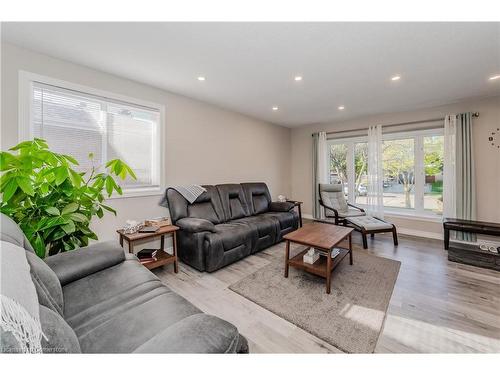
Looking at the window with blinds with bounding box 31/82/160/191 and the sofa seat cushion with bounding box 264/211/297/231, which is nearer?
the window with blinds with bounding box 31/82/160/191

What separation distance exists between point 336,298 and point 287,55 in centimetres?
244

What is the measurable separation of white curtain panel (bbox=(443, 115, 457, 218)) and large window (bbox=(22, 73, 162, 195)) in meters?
4.74

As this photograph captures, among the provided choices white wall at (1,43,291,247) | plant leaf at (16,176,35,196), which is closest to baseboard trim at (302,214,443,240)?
white wall at (1,43,291,247)

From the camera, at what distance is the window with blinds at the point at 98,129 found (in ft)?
7.10

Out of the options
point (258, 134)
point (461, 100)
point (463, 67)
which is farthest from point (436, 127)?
point (258, 134)

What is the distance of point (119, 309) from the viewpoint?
114 centimetres

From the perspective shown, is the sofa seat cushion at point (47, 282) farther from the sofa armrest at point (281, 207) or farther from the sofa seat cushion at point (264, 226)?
the sofa armrest at point (281, 207)

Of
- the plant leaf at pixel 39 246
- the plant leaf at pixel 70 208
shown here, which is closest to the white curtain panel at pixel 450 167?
the plant leaf at pixel 70 208

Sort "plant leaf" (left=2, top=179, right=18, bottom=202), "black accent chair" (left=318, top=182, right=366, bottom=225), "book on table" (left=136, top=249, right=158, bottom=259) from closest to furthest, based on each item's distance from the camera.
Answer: "plant leaf" (left=2, top=179, right=18, bottom=202) → "book on table" (left=136, top=249, right=158, bottom=259) → "black accent chair" (left=318, top=182, right=366, bottom=225)

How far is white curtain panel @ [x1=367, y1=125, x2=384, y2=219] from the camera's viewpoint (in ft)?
14.0

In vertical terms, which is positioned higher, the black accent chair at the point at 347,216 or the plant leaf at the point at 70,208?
the plant leaf at the point at 70,208

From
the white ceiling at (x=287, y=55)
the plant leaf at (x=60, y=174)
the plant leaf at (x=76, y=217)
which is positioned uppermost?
the white ceiling at (x=287, y=55)

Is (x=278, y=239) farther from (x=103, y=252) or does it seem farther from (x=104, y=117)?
(x=104, y=117)

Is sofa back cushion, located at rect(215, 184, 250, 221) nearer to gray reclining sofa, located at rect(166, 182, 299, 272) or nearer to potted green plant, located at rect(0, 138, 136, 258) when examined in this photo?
gray reclining sofa, located at rect(166, 182, 299, 272)
